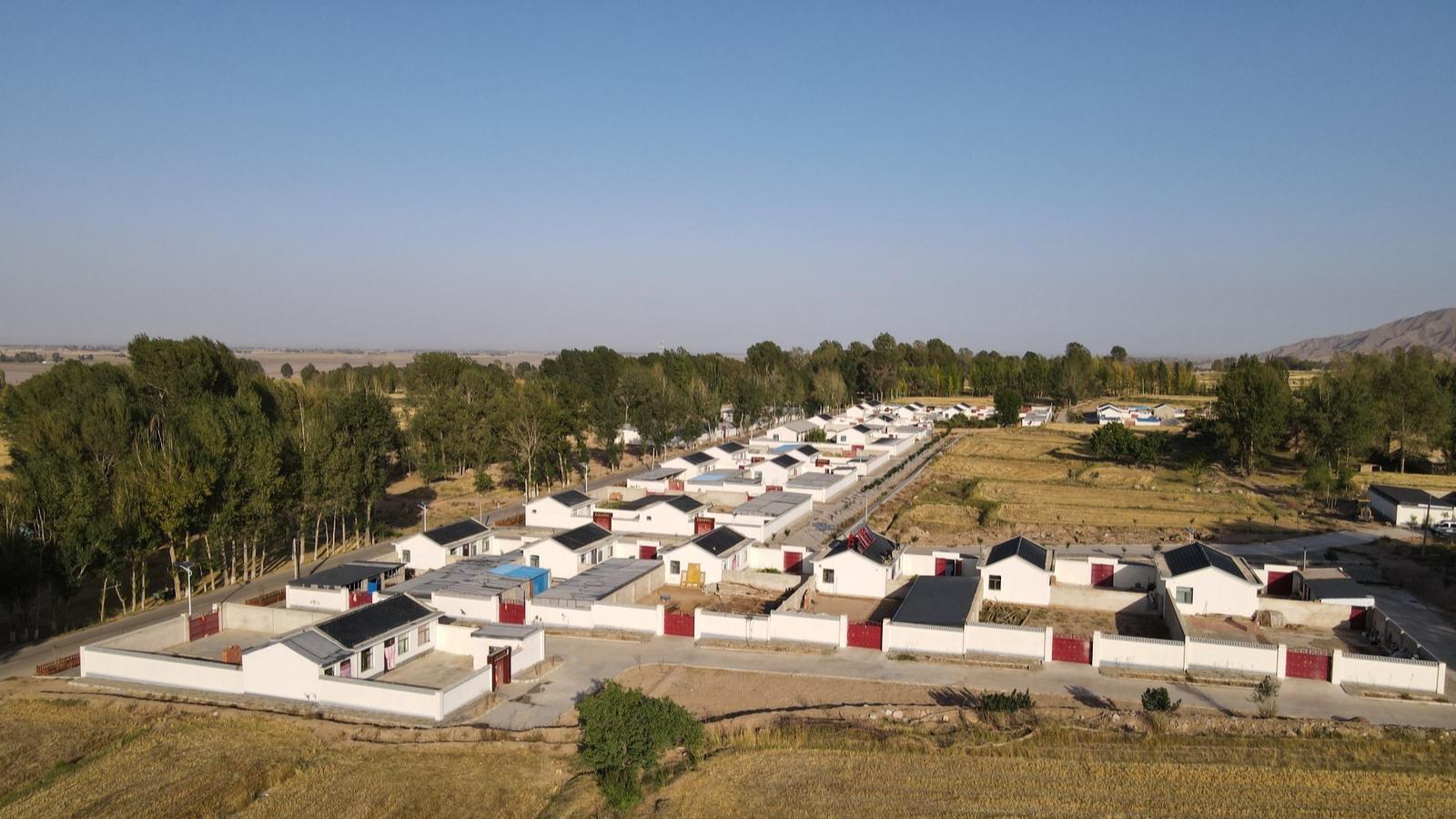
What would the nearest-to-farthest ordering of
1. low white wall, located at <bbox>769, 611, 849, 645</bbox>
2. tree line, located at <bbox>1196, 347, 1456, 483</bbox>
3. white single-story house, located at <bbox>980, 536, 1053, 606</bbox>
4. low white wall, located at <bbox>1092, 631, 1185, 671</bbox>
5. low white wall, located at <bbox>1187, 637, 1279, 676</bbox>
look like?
low white wall, located at <bbox>1187, 637, 1279, 676</bbox> < low white wall, located at <bbox>1092, 631, 1185, 671</bbox> < low white wall, located at <bbox>769, 611, 849, 645</bbox> < white single-story house, located at <bbox>980, 536, 1053, 606</bbox> < tree line, located at <bbox>1196, 347, 1456, 483</bbox>

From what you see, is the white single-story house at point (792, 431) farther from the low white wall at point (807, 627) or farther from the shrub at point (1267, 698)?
the shrub at point (1267, 698)

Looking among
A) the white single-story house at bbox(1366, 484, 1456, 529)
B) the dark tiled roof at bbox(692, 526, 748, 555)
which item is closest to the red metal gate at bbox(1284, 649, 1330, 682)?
the dark tiled roof at bbox(692, 526, 748, 555)

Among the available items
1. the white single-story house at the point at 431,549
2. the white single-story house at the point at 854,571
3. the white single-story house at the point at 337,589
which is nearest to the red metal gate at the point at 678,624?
the white single-story house at the point at 854,571

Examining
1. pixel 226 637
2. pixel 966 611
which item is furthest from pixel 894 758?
pixel 226 637

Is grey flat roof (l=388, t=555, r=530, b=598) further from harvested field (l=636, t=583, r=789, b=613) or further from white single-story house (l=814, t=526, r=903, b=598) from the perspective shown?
white single-story house (l=814, t=526, r=903, b=598)

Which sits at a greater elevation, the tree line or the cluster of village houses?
the tree line

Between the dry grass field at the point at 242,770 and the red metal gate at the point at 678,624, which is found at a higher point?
the red metal gate at the point at 678,624
